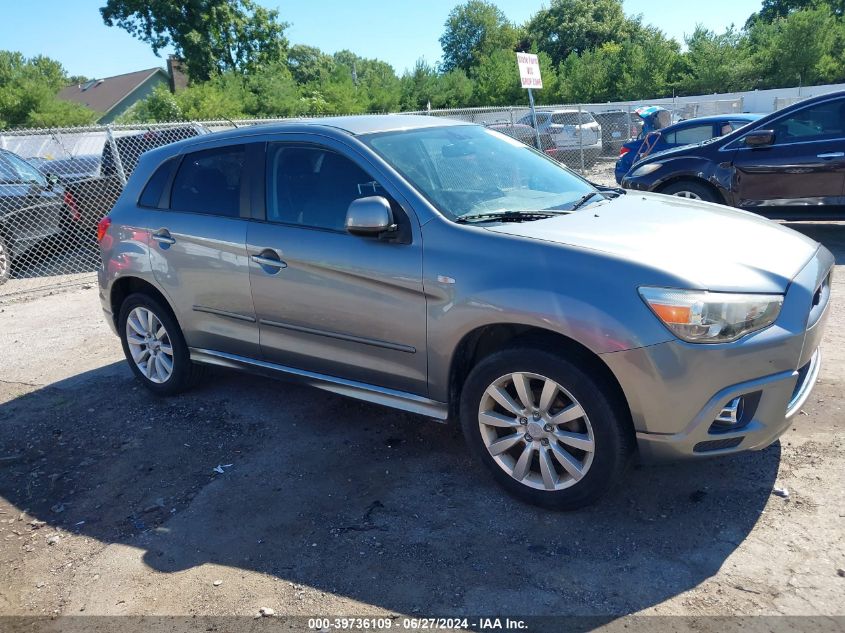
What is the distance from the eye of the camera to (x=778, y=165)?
8.20m

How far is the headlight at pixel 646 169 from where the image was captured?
9023 millimetres

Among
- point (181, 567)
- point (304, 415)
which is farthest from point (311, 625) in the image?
point (304, 415)

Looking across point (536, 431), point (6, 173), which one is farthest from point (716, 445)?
point (6, 173)

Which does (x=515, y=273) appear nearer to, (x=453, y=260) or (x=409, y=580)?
(x=453, y=260)

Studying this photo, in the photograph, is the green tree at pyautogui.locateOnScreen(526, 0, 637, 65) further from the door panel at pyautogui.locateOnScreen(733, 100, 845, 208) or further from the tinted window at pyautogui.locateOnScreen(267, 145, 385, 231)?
the tinted window at pyautogui.locateOnScreen(267, 145, 385, 231)

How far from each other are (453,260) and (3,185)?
9.06m

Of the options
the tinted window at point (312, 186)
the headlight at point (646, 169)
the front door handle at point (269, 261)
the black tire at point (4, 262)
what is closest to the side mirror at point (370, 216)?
the tinted window at point (312, 186)

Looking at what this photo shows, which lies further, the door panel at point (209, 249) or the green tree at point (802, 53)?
the green tree at point (802, 53)

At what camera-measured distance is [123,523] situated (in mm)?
3695

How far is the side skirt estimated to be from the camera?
3.73 meters

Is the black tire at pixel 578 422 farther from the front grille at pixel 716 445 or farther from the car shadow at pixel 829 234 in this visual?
the car shadow at pixel 829 234

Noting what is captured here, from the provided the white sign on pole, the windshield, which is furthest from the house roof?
the windshield

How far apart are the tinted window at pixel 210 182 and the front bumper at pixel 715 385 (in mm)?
2668

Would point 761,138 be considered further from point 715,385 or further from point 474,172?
point 715,385
